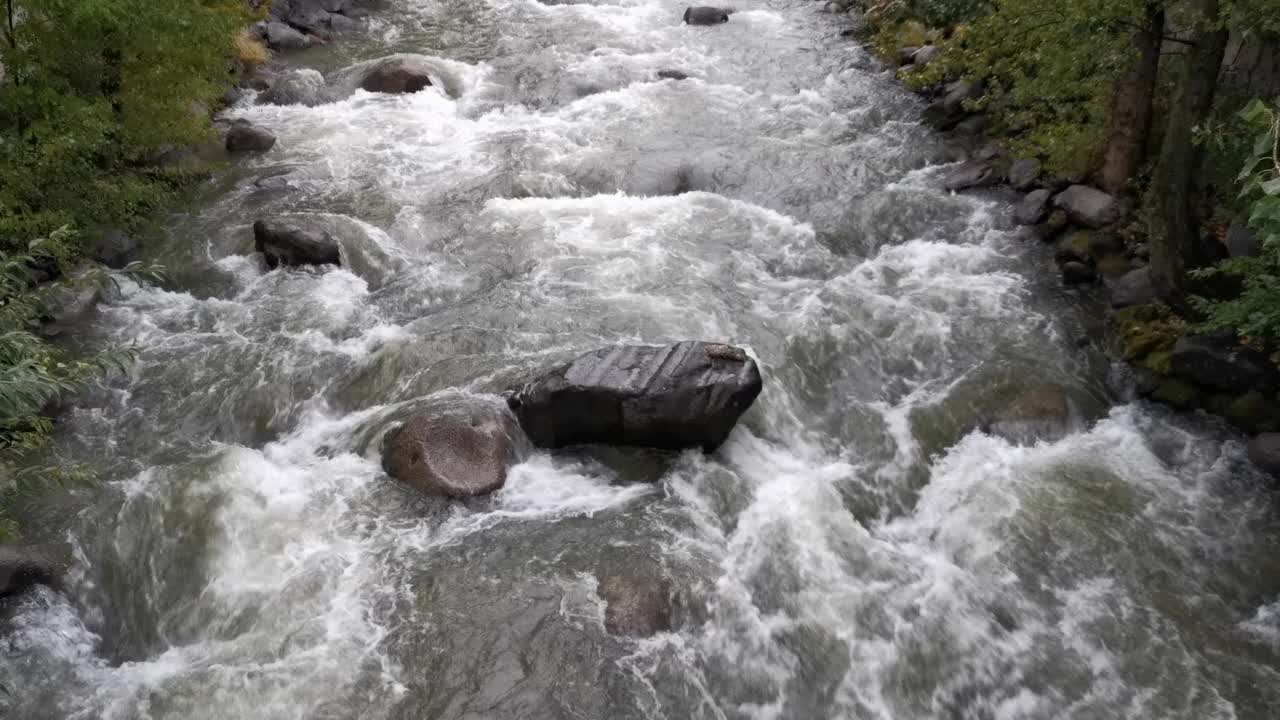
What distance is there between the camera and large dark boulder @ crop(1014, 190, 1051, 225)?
13602mm

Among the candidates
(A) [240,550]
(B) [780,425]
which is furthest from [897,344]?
(A) [240,550]

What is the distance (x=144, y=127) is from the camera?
13766mm

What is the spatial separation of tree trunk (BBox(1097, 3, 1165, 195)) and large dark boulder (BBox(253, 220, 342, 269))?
471 inches

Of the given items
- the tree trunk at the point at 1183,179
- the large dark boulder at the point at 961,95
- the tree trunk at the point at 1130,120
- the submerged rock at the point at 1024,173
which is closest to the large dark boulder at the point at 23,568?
the tree trunk at the point at 1183,179

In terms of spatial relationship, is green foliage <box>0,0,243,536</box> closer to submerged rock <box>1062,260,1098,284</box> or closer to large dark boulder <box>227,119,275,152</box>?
large dark boulder <box>227,119,275,152</box>

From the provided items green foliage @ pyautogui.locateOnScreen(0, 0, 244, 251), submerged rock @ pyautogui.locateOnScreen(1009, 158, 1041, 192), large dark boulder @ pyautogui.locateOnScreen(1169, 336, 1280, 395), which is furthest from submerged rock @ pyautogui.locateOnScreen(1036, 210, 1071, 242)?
green foliage @ pyautogui.locateOnScreen(0, 0, 244, 251)

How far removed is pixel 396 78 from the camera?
1961cm

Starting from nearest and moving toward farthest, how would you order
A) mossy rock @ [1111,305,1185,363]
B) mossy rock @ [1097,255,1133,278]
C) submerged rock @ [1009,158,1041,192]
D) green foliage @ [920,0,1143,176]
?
mossy rock @ [1111,305,1185,363] → green foliage @ [920,0,1143,176] → mossy rock @ [1097,255,1133,278] → submerged rock @ [1009,158,1041,192]

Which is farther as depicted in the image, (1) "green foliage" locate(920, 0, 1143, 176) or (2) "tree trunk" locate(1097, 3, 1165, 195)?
(2) "tree trunk" locate(1097, 3, 1165, 195)

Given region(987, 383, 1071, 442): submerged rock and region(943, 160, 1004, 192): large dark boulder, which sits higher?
region(943, 160, 1004, 192): large dark boulder

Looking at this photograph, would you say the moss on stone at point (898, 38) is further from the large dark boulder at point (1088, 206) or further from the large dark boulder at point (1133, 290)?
the large dark boulder at point (1133, 290)

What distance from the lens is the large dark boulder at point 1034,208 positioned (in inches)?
535

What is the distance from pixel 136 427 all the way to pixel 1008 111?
48.9 ft

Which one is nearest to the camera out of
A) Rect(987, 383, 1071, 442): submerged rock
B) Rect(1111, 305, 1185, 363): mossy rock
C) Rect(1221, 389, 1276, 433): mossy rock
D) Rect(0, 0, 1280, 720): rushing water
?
Rect(0, 0, 1280, 720): rushing water
